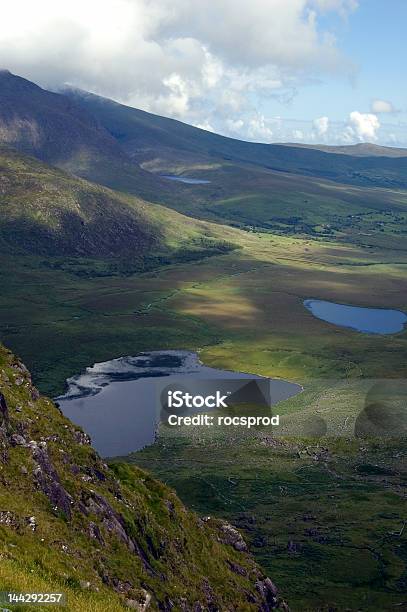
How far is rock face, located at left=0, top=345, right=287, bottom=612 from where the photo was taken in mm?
45784

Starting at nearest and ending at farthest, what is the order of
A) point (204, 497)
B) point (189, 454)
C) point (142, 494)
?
point (142, 494) → point (204, 497) → point (189, 454)

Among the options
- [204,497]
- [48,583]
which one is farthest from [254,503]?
[48,583]

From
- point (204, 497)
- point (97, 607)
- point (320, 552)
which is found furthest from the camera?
point (204, 497)

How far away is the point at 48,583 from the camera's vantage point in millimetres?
39594

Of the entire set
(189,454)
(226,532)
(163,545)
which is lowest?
(189,454)

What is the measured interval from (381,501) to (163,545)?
7682cm

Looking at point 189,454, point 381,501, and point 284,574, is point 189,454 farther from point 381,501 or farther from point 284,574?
point 284,574

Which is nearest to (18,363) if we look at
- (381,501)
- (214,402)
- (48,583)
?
(48,583)

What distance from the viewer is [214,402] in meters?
191

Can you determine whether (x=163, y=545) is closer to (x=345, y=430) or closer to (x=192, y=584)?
(x=192, y=584)

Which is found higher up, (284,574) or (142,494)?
(142,494)

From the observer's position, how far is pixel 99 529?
55625 mm

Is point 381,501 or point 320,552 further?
point 381,501

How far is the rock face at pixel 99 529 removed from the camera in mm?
45784
